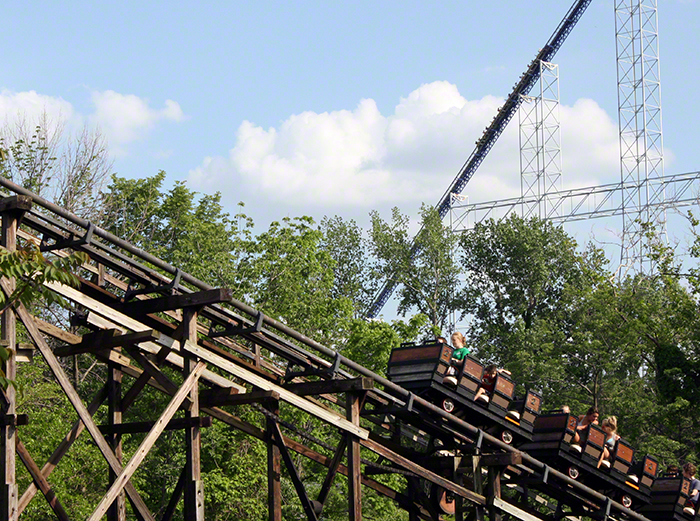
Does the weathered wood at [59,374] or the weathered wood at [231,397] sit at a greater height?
the weathered wood at [231,397]

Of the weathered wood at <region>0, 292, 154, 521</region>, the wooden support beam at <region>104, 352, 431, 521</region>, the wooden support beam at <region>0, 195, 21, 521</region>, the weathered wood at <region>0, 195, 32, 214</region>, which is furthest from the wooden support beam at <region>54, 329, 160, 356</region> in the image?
the weathered wood at <region>0, 195, 32, 214</region>

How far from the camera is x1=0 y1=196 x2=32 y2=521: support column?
11.3m

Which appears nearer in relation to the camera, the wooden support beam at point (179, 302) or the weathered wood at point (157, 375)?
→ the wooden support beam at point (179, 302)

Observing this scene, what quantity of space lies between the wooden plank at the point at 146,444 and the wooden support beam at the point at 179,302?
85 centimetres

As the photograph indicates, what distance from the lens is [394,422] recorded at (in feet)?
50.9

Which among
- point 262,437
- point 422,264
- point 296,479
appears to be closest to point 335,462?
point 296,479

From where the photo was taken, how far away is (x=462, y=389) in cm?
1529

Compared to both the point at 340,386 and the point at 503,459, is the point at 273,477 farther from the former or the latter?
the point at 503,459

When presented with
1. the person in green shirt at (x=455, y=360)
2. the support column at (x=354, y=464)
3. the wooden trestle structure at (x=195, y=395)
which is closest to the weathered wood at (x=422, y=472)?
the wooden trestle structure at (x=195, y=395)

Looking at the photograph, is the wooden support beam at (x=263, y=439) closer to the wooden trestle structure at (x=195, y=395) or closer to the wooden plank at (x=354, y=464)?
the wooden trestle structure at (x=195, y=395)

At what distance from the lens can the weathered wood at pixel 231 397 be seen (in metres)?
13.2

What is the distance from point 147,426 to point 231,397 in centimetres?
127

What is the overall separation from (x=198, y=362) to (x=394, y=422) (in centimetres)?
425

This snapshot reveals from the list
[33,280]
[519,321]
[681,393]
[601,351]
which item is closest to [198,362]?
[33,280]
